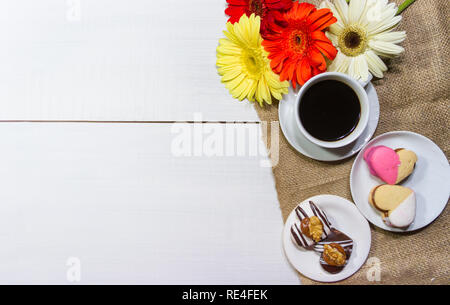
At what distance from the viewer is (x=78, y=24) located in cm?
57

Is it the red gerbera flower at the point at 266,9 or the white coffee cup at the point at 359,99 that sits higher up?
the red gerbera flower at the point at 266,9

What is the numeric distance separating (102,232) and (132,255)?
A: 2.3 inches

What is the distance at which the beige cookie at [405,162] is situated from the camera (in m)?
0.48

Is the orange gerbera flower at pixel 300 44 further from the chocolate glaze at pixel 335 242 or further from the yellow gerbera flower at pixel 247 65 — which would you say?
the chocolate glaze at pixel 335 242

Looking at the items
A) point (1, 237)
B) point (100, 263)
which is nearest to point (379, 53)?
point (100, 263)

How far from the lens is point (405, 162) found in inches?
19.1

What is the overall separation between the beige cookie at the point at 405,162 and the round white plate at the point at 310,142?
0.05 meters

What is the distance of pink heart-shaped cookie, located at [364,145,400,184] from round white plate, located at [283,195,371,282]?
0.06m

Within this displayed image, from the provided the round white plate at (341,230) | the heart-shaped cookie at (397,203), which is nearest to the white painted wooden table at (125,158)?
the round white plate at (341,230)

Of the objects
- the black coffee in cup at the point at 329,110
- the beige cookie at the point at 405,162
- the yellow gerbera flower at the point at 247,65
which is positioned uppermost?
the yellow gerbera flower at the point at 247,65

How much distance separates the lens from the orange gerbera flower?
0.46 meters

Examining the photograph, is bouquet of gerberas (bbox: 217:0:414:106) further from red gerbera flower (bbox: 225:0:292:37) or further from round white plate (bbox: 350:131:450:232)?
round white plate (bbox: 350:131:450:232)

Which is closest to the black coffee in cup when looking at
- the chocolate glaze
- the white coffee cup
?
the white coffee cup

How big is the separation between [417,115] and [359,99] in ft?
0.37
